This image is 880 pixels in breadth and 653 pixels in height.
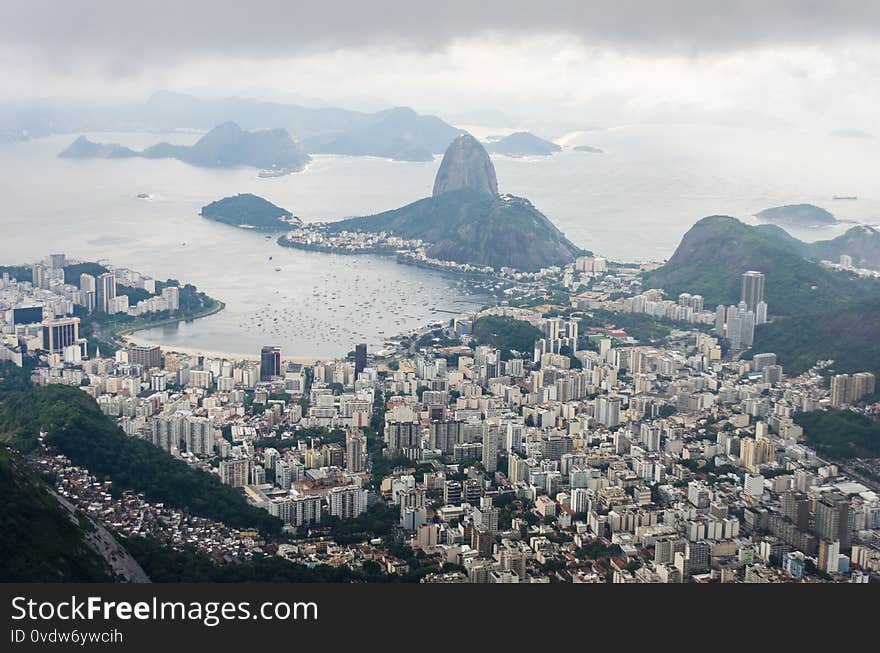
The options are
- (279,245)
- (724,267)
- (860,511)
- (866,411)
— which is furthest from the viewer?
(279,245)

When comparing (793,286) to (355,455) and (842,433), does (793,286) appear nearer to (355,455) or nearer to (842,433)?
(842,433)

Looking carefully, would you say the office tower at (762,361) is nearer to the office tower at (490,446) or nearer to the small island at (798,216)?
the office tower at (490,446)

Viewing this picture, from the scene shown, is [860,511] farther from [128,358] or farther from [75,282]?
[75,282]

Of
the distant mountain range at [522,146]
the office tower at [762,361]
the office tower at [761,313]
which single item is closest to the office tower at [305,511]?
the office tower at [762,361]

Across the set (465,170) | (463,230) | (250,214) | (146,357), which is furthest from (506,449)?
(250,214)

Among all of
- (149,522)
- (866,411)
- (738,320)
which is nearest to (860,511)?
(866,411)

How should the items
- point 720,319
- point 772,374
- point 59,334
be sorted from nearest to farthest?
1. point 772,374
2. point 59,334
3. point 720,319
